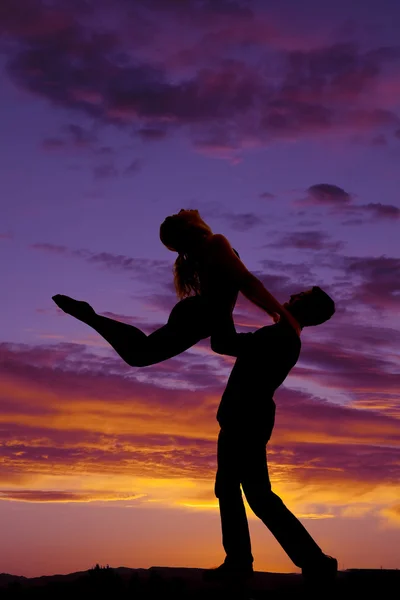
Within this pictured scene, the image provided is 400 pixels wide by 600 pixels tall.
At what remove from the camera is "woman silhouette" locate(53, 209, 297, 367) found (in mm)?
8367

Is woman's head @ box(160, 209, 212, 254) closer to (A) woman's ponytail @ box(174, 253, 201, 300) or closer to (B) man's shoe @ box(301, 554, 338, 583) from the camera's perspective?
(A) woman's ponytail @ box(174, 253, 201, 300)

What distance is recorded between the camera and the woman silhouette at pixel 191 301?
8.37 metres

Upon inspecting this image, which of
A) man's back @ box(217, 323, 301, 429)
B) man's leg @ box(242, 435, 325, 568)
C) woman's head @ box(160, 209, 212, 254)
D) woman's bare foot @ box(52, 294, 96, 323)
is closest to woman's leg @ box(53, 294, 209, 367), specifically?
woman's bare foot @ box(52, 294, 96, 323)

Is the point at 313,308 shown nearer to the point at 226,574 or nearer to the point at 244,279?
the point at 244,279

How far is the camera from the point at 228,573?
8.05 meters

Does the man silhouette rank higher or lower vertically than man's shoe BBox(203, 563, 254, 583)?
higher

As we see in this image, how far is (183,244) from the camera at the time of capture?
8898 millimetres

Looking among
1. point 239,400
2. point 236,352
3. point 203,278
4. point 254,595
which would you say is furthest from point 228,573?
point 203,278

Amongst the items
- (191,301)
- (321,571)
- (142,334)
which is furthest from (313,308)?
(321,571)

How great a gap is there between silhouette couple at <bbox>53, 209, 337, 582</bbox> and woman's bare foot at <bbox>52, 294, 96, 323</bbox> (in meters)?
0.77

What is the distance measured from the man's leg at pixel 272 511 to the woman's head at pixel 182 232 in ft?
7.51

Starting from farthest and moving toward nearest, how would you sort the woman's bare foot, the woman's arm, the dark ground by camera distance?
the woman's bare foot < the woman's arm < the dark ground

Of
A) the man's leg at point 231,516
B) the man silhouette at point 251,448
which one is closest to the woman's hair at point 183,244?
the man silhouette at point 251,448

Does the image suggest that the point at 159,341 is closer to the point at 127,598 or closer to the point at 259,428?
the point at 259,428
